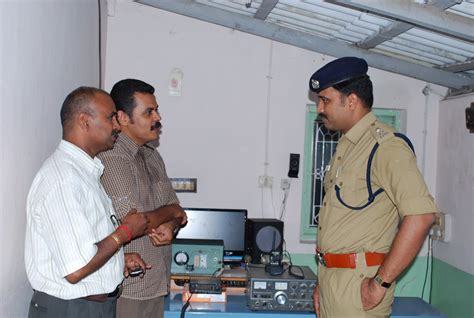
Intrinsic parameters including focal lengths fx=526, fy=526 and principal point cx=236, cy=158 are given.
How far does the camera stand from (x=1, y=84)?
5.38 ft

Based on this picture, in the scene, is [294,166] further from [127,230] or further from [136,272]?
[127,230]

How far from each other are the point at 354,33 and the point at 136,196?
2.06 metres

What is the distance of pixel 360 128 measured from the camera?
214 centimetres

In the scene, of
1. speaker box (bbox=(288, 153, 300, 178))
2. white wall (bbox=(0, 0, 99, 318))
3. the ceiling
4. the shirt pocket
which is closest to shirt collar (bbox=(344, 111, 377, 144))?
the shirt pocket

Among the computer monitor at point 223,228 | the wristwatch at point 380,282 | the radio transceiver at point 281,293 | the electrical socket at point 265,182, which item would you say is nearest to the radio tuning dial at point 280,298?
the radio transceiver at point 281,293

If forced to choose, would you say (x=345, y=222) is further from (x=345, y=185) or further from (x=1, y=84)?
(x=1, y=84)

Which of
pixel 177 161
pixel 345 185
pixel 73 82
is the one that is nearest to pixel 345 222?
pixel 345 185

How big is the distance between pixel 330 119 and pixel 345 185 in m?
0.29

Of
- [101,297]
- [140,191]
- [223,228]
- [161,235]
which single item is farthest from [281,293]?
[101,297]

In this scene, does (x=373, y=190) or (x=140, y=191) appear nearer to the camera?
(x=373, y=190)

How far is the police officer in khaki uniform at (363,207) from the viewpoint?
73.7 inches

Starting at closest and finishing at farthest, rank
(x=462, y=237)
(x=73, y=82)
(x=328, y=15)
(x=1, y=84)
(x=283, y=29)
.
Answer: (x=1, y=84) → (x=73, y=82) → (x=328, y=15) → (x=462, y=237) → (x=283, y=29)

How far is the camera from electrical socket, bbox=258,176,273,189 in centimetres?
414

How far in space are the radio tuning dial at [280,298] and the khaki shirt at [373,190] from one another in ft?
3.66
